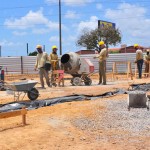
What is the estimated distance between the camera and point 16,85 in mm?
12469

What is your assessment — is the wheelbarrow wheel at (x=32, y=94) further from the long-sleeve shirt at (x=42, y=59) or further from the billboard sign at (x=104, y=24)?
the billboard sign at (x=104, y=24)

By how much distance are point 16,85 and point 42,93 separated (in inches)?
137

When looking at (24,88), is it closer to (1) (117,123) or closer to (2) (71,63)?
(1) (117,123)

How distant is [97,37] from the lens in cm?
5556

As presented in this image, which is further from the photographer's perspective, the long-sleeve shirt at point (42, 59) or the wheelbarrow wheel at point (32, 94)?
the long-sleeve shirt at point (42, 59)

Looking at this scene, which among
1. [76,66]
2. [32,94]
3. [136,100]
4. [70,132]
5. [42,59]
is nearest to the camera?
[70,132]

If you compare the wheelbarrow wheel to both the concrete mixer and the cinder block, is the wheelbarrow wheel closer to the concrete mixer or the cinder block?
the cinder block

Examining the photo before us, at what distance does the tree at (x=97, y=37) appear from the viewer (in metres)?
55.6

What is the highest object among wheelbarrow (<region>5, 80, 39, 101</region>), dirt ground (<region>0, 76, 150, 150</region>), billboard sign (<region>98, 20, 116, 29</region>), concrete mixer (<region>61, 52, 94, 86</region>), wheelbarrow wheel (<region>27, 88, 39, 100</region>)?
billboard sign (<region>98, 20, 116, 29</region>)

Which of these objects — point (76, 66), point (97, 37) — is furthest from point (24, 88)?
point (97, 37)

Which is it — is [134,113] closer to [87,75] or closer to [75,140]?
[75,140]

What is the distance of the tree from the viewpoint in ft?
182

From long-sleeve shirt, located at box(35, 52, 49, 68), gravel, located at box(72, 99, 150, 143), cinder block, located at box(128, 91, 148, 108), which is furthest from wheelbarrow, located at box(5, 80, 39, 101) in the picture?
long-sleeve shirt, located at box(35, 52, 49, 68)

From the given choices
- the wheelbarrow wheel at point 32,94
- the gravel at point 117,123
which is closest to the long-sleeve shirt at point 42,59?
the wheelbarrow wheel at point 32,94
